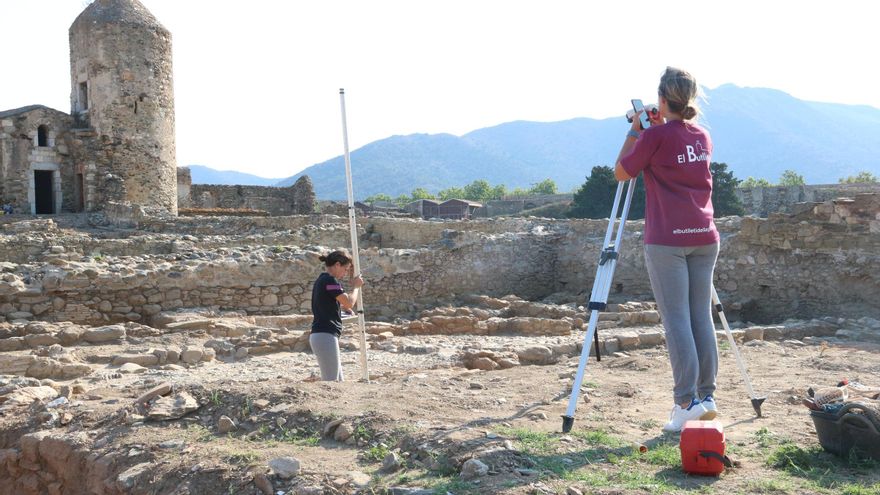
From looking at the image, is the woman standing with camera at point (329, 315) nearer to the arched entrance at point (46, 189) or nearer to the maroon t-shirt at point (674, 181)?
the maroon t-shirt at point (674, 181)

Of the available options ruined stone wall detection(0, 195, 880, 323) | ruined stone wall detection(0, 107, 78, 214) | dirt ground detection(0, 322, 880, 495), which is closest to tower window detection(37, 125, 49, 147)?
ruined stone wall detection(0, 107, 78, 214)

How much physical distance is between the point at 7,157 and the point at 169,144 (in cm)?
536

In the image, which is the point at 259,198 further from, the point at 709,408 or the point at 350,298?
the point at 709,408

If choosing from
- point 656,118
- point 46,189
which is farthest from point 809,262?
point 46,189

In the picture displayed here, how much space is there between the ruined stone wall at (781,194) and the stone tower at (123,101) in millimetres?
27184

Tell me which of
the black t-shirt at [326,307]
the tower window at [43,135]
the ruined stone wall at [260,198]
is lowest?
the black t-shirt at [326,307]

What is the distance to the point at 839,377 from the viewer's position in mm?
7336

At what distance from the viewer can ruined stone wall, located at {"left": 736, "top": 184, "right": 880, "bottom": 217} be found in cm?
3766

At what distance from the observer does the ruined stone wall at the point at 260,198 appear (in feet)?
119

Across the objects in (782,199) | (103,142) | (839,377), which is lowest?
(839,377)

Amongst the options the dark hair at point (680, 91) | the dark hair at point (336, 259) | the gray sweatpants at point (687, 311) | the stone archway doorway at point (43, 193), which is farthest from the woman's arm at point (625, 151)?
the stone archway doorway at point (43, 193)

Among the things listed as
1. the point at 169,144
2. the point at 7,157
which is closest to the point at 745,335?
the point at 169,144

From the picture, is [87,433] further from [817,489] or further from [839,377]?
[839,377]

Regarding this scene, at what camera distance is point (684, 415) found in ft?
15.4
